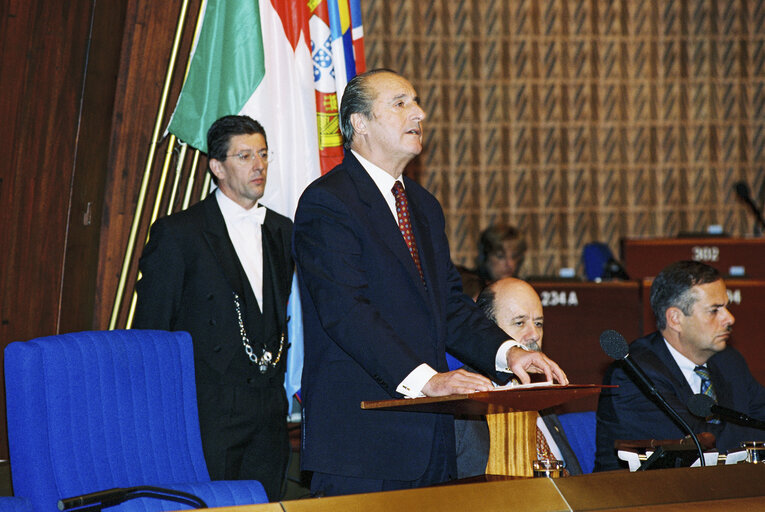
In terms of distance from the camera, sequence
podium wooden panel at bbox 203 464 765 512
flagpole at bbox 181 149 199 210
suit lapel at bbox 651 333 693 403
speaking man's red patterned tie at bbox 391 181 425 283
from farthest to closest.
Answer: flagpole at bbox 181 149 199 210, suit lapel at bbox 651 333 693 403, speaking man's red patterned tie at bbox 391 181 425 283, podium wooden panel at bbox 203 464 765 512

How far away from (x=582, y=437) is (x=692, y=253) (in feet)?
12.1

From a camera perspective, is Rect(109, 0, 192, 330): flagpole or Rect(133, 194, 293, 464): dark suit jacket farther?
Rect(109, 0, 192, 330): flagpole

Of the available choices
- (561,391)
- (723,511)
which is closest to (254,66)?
(561,391)

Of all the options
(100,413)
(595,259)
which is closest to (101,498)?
(100,413)

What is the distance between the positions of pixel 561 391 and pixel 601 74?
7607 mm

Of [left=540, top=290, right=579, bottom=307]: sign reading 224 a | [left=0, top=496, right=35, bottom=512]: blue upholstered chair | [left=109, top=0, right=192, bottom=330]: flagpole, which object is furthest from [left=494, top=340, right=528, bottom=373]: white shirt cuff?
[left=540, top=290, right=579, bottom=307]: sign reading 224 a

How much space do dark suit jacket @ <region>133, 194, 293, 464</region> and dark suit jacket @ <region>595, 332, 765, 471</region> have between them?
1.26 m

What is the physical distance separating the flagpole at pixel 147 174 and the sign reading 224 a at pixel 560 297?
2457 mm

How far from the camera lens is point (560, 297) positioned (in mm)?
5672

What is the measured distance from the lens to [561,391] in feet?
6.44

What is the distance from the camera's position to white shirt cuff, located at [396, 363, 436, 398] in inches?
91.2

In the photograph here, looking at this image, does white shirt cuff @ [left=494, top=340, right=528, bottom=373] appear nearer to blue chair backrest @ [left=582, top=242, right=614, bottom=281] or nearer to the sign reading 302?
the sign reading 302

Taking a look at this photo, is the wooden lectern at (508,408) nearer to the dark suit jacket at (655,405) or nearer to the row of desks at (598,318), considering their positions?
the dark suit jacket at (655,405)

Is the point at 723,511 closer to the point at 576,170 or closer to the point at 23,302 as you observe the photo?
the point at 23,302
